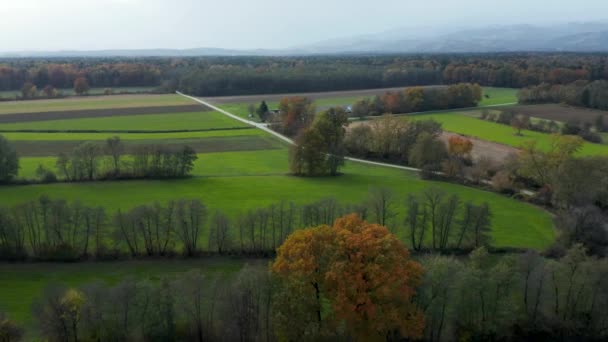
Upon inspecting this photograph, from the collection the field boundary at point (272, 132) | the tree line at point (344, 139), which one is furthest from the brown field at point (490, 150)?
the field boundary at point (272, 132)

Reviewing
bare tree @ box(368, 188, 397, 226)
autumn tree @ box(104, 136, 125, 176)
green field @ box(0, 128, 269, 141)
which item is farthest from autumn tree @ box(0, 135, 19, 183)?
bare tree @ box(368, 188, 397, 226)

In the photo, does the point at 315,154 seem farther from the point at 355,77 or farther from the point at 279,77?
the point at 355,77

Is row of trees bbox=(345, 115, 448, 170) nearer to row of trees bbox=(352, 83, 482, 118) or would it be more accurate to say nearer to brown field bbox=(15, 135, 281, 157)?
brown field bbox=(15, 135, 281, 157)

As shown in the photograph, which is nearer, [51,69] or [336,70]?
[51,69]

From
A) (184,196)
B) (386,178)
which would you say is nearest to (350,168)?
(386,178)

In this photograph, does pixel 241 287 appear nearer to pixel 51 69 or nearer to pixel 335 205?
pixel 335 205
